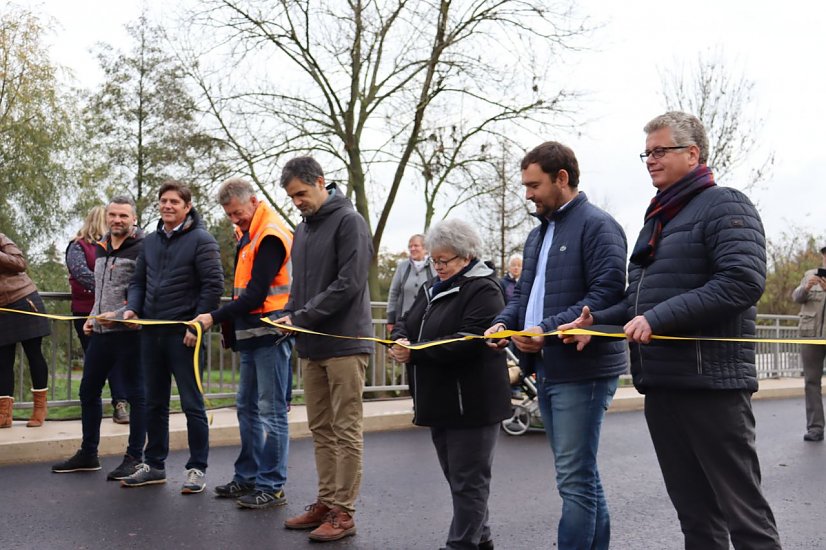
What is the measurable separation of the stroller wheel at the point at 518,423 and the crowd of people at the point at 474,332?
3948 mm

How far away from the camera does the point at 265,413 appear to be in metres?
5.75

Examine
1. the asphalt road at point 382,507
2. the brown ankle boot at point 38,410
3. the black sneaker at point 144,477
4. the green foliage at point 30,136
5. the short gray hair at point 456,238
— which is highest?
the green foliage at point 30,136

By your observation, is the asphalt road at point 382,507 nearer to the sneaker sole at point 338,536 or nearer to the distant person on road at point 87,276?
the sneaker sole at point 338,536

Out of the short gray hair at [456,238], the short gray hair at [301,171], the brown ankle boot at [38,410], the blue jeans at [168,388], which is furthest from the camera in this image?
the brown ankle boot at [38,410]

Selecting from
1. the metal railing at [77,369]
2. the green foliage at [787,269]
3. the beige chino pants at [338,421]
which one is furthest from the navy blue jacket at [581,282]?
the green foliage at [787,269]

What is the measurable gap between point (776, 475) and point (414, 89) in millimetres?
11295

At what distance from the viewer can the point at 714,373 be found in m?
3.30

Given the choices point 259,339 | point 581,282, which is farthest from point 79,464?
point 581,282

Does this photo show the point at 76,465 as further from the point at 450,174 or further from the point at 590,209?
the point at 450,174

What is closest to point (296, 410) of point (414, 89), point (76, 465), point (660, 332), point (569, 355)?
point (76, 465)

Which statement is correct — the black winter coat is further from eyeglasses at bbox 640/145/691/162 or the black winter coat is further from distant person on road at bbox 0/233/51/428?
distant person on road at bbox 0/233/51/428

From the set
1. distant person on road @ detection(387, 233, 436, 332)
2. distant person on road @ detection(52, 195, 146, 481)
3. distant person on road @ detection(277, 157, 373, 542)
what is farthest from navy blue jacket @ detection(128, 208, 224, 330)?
distant person on road @ detection(387, 233, 436, 332)

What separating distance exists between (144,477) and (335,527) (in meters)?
1.99

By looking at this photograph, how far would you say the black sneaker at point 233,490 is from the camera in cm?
599
